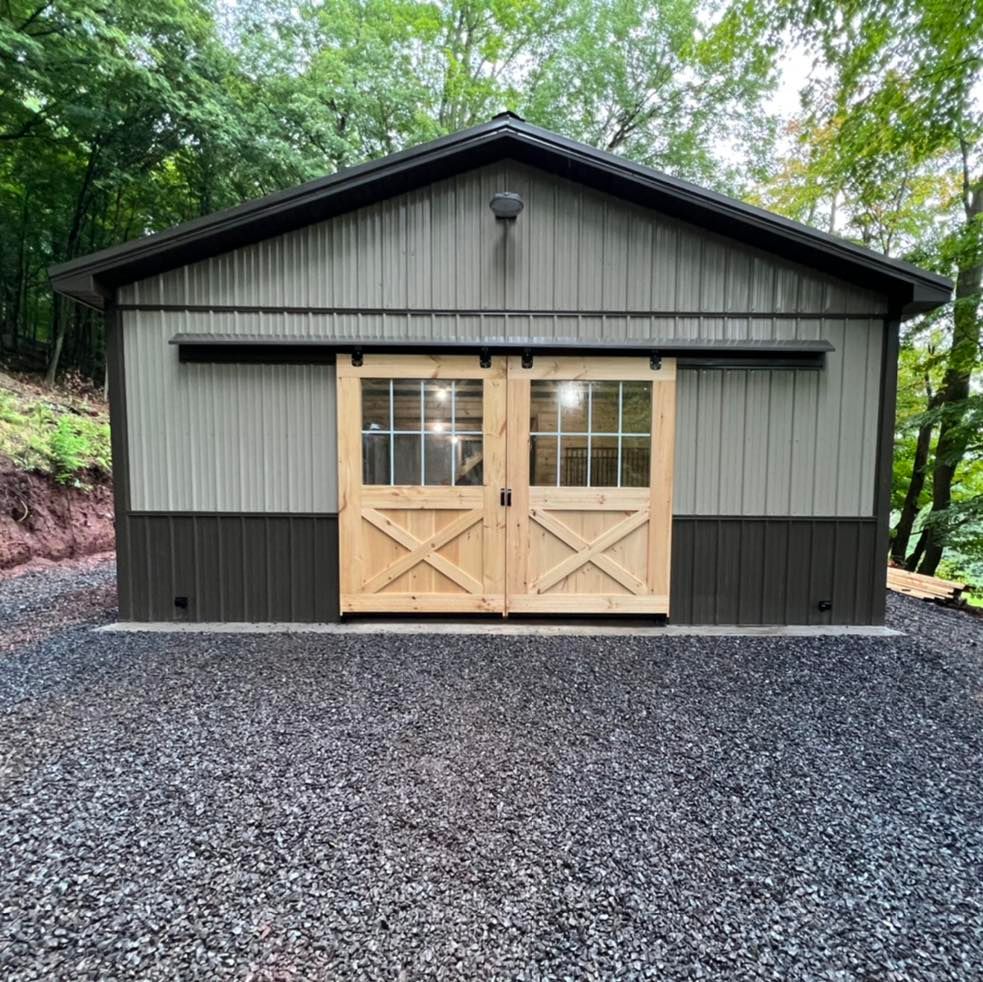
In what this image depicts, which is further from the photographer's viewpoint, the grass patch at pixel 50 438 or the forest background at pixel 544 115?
the grass patch at pixel 50 438

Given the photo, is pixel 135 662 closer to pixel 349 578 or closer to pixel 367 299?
pixel 349 578

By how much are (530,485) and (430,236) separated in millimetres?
2095

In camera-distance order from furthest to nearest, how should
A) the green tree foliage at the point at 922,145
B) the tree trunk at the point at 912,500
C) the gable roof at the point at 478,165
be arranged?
1. the tree trunk at the point at 912,500
2. the green tree foliage at the point at 922,145
3. the gable roof at the point at 478,165

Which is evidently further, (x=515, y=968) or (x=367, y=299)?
(x=367, y=299)

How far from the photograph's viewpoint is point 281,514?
412 cm

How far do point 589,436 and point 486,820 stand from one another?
2.87 meters

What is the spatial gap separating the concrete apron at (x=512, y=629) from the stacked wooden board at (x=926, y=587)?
6.20ft

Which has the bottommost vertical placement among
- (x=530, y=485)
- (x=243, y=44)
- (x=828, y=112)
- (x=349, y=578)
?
(x=349, y=578)

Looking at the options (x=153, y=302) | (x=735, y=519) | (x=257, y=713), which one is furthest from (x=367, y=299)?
(x=735, y=519)

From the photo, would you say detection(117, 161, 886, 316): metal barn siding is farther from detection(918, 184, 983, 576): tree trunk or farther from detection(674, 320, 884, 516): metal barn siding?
detection(918, 184, 983, 576): tree trunk

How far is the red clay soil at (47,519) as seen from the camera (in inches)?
232

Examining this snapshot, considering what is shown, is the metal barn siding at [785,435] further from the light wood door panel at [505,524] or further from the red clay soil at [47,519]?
the red clay soil at [47,519]

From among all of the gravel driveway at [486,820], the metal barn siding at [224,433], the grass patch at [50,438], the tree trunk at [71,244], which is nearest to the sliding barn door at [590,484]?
Answer: the gravel driveway at [486,820]

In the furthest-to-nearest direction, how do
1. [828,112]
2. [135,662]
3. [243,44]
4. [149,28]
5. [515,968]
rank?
[243,44] → [149,28] → [828,112] → [135,662] → [515,968]
